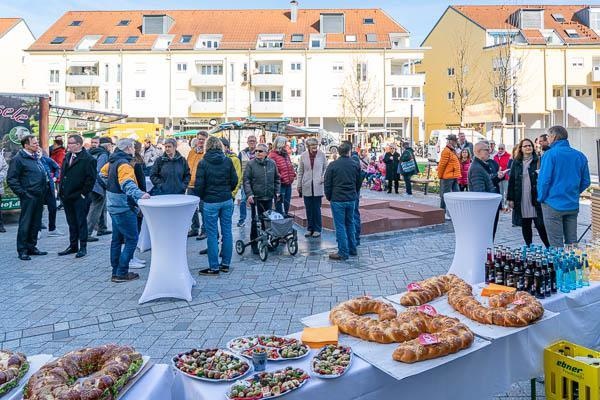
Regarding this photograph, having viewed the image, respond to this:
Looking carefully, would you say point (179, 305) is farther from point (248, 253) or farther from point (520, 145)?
point (520, 145)

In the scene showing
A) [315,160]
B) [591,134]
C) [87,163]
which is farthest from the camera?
[591,134]

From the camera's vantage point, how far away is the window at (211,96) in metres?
51.1

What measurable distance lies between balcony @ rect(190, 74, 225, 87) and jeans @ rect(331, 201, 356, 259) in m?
43.5

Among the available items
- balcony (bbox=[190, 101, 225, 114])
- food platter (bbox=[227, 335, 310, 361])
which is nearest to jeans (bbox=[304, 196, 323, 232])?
food platter (bbox=[227, 335, 310, 361])

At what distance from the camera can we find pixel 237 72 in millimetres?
50312

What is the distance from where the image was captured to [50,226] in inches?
434

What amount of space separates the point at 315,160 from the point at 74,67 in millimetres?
49160

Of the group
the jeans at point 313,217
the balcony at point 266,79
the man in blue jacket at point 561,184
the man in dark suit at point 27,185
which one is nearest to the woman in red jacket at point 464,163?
the jeans at point 313,217

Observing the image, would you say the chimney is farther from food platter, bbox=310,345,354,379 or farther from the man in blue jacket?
food platter, bbox=310,345,354,379

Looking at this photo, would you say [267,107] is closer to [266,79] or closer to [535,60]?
[266,79]

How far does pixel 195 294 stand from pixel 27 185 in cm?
411

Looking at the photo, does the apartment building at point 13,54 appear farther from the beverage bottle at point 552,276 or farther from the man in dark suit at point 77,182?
the beverage bottle at point 552,276

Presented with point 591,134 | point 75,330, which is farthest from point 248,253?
point 591,134

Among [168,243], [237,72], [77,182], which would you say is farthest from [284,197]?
[237,72]
